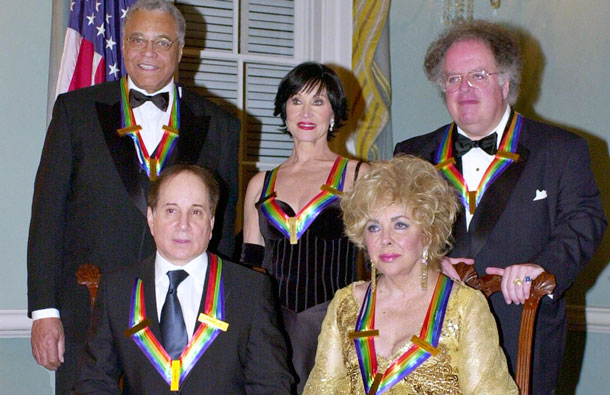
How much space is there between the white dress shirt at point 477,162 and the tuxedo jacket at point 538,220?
8 centimetres

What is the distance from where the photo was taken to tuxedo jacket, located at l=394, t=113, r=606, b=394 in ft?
8.78

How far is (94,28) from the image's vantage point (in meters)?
4.06

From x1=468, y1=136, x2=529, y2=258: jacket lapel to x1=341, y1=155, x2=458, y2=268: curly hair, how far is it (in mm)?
264

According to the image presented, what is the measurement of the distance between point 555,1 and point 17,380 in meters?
3.74

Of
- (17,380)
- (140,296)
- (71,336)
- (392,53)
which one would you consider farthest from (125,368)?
(392,53)

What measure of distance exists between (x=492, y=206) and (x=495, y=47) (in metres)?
0.54

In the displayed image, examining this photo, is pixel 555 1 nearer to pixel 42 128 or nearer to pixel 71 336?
pixel 42 128

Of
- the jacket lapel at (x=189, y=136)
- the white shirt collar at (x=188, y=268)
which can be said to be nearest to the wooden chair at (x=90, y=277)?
the white shirt collar at (x=188, y=268)

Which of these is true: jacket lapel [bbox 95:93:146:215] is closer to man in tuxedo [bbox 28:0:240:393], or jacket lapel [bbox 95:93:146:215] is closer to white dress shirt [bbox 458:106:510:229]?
man in tuxedo [bbox 28:0:240:393]

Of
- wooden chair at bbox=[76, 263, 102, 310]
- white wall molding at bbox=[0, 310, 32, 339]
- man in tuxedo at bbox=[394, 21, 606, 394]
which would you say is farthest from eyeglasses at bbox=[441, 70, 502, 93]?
white wall molding at bbox=[0, 310, 32, 339]

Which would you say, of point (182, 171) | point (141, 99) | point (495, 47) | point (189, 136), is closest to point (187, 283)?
point (182, 171)

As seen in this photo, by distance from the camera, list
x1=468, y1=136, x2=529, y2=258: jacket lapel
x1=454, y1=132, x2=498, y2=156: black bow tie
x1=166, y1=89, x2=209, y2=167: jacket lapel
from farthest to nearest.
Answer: x1=166, y1=89, x2=209, y2=167: jacket lapel < x1=454, y1=132, x2=498, y2=156: black bow tie < x1=468, y1=136, x2=529, y2=258: jacket lapel

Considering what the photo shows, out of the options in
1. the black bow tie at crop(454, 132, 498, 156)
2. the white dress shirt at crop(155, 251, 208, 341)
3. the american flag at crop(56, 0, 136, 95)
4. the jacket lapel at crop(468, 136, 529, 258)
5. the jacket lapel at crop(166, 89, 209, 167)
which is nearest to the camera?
the white dress shirt at crop(155, 251, 208, 341)

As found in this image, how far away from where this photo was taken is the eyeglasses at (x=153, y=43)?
2963 millimetres
